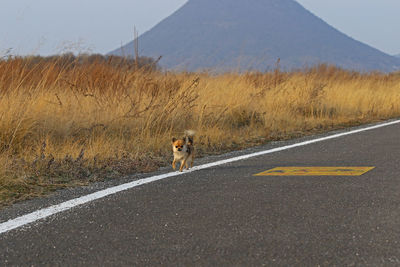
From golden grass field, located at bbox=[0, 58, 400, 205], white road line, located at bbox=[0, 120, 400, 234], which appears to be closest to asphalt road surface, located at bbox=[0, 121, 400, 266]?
white road line, located at bbox=[0, 120, 400, 234]

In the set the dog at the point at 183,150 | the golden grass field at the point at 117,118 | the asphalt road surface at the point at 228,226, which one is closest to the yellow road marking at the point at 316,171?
the asphalt road surface at the point at 228,226

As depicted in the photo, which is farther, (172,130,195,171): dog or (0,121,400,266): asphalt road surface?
(172,130,195,171): dog

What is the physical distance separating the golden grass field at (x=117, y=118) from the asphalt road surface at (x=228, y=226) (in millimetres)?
1156

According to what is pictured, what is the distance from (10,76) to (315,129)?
20.2ft

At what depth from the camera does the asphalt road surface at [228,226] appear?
3.90m

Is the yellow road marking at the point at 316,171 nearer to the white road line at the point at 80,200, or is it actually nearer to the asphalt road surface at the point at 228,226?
the asphalt road surface at the point at 228,226

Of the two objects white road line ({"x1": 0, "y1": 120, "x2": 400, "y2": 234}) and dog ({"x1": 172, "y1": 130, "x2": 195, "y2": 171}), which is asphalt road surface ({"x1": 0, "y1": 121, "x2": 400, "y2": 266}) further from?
dog ({"x1": 172, "y1": 130, "x2": 195, "y2": 171})

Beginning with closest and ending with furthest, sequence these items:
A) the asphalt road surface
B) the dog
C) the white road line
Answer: the asphalt road surface < the white road line < the dog

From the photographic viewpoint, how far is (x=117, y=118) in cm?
958

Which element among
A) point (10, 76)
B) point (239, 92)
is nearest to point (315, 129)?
point (239, 92)

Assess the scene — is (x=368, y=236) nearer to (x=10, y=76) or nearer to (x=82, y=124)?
(x=82, y=124)

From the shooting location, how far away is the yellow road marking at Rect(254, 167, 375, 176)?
7019 millimetres

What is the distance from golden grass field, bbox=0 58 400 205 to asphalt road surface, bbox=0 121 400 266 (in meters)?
1.16

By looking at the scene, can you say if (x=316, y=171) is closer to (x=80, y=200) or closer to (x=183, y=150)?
(x=183, y=150)
